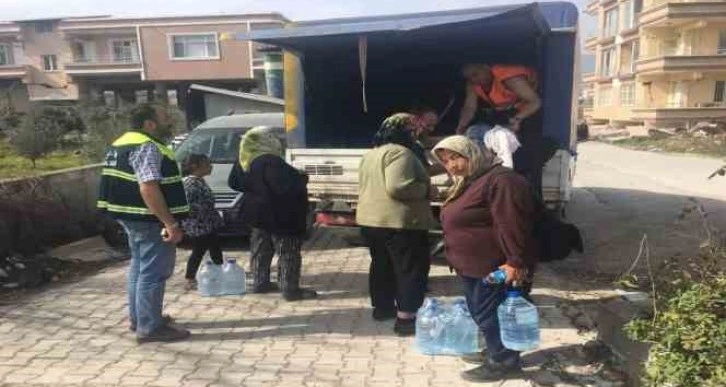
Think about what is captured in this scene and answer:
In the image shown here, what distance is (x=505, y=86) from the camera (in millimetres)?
5918

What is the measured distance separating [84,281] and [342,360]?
3.53 meters

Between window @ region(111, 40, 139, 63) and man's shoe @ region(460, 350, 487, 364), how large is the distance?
151ft

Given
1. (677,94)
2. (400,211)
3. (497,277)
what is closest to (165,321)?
(400,211)

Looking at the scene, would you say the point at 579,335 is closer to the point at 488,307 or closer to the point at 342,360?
the point at 488,307

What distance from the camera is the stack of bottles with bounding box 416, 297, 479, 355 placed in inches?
165

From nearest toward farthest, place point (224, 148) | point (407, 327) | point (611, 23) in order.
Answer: point (407, 327)
point (224, 148)
point (611, 23)

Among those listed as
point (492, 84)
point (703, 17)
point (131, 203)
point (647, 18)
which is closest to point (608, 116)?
point (647, 18)

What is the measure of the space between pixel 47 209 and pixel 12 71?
46.2 meters

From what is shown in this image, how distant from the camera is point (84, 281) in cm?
636

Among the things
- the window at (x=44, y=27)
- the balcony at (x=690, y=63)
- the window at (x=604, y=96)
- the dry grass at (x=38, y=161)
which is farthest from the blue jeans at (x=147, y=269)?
the window at (x=604, y=96)

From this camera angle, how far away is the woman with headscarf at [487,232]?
3.42m

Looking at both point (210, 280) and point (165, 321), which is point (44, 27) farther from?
point (165, 321)

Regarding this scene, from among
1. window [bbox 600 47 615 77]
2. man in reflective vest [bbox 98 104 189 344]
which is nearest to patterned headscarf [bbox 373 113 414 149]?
man in reflective vest [bbox 98 104 189 344]

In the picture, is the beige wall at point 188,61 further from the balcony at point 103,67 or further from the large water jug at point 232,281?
the large water jug at point 232,281
